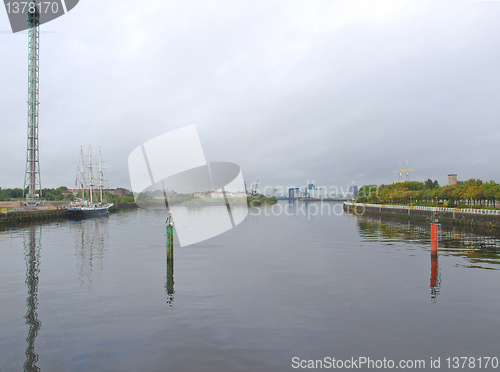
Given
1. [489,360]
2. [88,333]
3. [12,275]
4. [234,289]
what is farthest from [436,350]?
[12,275]

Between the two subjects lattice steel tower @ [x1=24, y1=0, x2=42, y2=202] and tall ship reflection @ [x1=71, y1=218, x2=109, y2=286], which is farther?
lattice steel tower @ [x1=24, y1=0, x2=42, y2=202]

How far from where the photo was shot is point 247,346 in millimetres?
10406

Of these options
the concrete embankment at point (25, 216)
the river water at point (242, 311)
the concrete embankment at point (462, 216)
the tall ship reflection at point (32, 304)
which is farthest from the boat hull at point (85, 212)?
the concrete embankment at point (462, 216)

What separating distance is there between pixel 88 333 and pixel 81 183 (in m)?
88.7

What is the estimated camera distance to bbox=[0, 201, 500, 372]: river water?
9.88 m

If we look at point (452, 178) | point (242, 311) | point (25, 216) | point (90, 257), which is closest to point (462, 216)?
point (242, 311)

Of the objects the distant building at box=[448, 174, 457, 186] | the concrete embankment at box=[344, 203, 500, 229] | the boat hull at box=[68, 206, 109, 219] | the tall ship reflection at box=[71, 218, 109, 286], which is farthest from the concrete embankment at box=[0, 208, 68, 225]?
the distant building at box=[448, 174, 457, 186]

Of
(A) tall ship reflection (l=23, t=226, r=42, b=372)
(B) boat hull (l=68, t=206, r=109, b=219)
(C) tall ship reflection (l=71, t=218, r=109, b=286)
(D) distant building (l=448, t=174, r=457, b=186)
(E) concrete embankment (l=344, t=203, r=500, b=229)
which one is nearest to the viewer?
(A) tall ship reflection (l=23, t=226, r=42, b=372)

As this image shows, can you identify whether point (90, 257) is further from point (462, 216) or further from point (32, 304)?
point (462, 216)

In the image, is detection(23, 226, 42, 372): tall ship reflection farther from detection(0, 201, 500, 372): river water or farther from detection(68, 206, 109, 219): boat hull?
detection(68, 206, 109, 219): boat hull

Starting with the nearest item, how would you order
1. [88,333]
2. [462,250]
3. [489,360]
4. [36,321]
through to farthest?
[489,360], [88,333], [36,321], [462,250]

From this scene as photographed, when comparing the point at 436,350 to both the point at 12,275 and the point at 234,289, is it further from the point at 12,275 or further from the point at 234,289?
the point at 12,275

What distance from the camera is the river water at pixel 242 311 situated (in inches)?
389

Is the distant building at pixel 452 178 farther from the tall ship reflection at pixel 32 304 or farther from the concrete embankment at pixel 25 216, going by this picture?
the tall ship reflection at pixel 32 304
